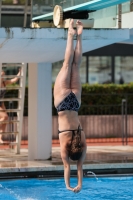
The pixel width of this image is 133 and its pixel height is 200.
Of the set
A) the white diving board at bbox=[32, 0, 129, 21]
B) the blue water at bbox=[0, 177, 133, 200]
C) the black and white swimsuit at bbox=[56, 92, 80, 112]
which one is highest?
the white diving board at bbox=[32, 0, 129, 21]

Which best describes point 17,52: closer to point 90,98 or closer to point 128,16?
point 128,16

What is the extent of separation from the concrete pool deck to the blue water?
0.24 m

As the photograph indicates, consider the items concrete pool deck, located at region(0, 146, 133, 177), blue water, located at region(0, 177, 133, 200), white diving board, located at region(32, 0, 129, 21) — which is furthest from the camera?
concrete pool deck, located at region(0, 146, 133, 177)

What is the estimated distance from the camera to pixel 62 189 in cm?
1345

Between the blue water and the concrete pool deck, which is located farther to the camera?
the concrete pool deck

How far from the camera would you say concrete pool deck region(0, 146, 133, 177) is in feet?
46.5

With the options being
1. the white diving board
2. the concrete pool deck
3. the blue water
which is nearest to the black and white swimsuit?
the blue water

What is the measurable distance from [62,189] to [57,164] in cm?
123

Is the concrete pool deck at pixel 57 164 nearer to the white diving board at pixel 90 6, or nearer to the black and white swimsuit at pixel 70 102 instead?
the white diving board at pixel 90 6

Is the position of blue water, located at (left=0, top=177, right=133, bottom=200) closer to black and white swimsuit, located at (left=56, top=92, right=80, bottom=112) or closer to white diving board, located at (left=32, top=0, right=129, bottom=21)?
white diving board, located at (left=32, top=0, right=129, bottom=21)

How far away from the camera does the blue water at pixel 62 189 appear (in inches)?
492

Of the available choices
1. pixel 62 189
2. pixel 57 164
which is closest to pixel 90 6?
pixel 57 164

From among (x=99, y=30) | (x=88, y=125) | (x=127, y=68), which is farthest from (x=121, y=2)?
(x=127, y=68)

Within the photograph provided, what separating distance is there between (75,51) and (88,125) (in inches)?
491
